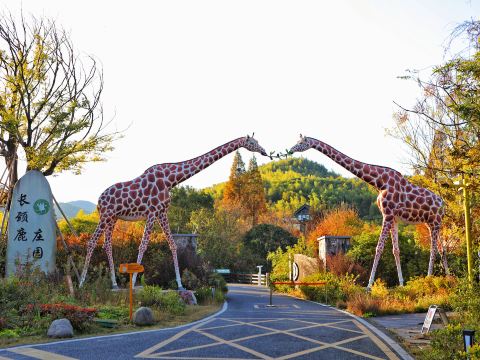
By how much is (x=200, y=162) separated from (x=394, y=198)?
684 centimetres

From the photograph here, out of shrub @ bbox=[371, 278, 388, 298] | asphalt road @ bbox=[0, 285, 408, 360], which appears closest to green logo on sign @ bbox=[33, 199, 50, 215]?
asphalt road @ bbox=[0, 285, 408, 360]

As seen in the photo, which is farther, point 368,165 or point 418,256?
point 418,256

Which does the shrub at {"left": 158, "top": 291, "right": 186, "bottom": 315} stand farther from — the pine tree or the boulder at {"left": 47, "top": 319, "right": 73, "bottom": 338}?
the pine tree

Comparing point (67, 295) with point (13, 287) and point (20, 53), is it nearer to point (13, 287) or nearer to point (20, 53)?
point (13, 287)

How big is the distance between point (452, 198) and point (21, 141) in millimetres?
17751

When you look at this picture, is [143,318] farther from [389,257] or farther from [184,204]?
[184,204]

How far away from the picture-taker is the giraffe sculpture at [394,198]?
1773cm

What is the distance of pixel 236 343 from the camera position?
30.6 feet

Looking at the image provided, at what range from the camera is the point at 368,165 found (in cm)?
1819

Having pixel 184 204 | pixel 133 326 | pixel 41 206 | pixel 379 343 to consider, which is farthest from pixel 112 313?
pixel 184 204

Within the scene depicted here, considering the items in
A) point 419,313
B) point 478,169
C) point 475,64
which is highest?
point 475,64

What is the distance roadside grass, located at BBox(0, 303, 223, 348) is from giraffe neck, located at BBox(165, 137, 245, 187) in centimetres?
453

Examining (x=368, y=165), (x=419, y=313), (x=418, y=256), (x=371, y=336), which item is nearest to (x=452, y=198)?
(x=418, y=256)

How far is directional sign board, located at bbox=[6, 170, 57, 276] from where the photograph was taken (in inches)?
655
